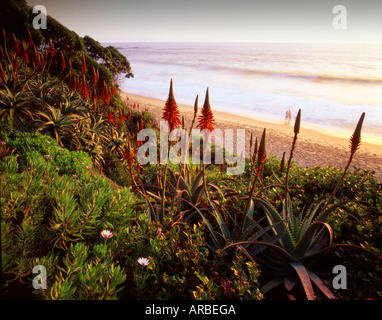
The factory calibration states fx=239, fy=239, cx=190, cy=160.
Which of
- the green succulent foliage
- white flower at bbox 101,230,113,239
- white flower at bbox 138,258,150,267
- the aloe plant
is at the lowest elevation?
the aloe plant

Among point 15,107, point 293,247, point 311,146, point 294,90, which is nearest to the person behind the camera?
point 293,247

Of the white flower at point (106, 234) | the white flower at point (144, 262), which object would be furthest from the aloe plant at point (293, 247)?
the white flower at point (106, 234)

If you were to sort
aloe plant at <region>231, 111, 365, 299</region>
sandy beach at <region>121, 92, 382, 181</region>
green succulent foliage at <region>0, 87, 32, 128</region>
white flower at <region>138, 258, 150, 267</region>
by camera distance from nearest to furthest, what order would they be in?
white flower at <region>138, 258, 150, 267</region>
aloe plant at <region>231, 111, 365, 299</region>
green succulent foliage at <region>0, 87, 32, 128</region>
sandy beach at <region>121, 92, 382, 181</region>

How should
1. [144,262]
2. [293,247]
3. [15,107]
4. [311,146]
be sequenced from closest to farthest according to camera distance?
[144,262] < [293,247] < [15,107] < [311,146]

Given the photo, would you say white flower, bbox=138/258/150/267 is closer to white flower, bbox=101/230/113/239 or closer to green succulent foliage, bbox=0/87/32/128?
white flower, bbox=101/230/113/239

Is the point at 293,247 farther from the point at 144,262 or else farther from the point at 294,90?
the point at 294,90

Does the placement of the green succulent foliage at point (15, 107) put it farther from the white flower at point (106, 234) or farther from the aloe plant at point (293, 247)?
the aloe plant at point (293, 247)

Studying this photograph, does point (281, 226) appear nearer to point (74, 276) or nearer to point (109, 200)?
point (109, 200)

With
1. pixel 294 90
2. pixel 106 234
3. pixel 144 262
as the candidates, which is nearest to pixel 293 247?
pixel 144 262

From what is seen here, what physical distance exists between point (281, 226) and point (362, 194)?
1231mm

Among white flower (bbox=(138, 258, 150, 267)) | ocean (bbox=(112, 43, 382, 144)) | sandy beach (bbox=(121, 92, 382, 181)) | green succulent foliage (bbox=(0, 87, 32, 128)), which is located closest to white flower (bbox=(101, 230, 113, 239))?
white flower (bbox=(138, 258, 150, 267))

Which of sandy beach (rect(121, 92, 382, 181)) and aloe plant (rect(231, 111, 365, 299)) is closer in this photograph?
aloe plant (rect(231, 111, 365, 299))
